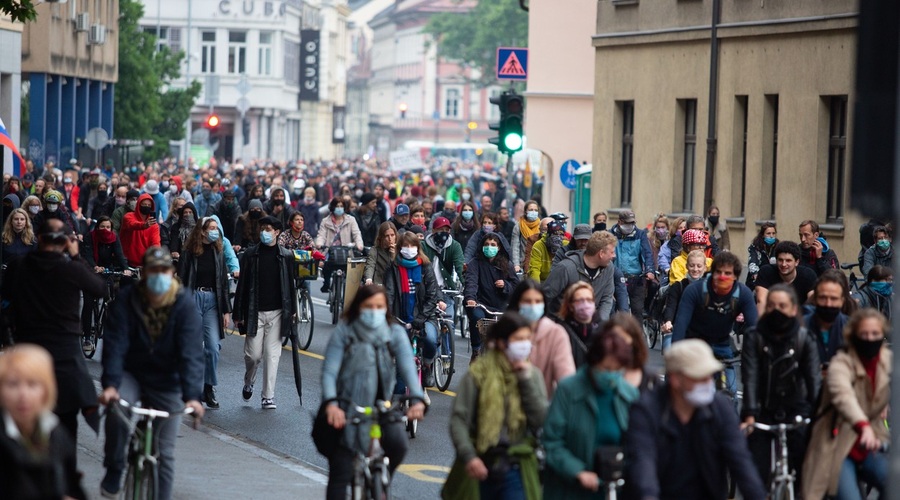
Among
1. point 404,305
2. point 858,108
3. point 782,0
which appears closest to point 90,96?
point 782,0

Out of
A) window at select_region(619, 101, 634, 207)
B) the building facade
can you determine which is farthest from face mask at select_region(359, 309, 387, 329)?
the building facade

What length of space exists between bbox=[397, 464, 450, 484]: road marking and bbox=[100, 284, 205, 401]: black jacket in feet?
9.41

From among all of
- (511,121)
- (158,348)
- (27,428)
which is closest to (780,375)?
(158,348)

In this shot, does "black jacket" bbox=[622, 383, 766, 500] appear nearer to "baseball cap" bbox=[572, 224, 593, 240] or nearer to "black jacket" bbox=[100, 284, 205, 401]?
"black jacket" bbox=[100, 284, 205, 401]

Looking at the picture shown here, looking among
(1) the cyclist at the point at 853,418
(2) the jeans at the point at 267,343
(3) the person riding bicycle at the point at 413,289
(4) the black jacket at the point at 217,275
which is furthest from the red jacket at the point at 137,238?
(1) the cyclist at the point at 853,418

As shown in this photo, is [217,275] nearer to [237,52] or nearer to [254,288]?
[254,288]

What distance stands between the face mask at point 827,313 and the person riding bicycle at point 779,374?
0.53 meters

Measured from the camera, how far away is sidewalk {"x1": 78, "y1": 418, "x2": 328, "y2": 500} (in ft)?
36.6

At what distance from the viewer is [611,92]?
109 ft

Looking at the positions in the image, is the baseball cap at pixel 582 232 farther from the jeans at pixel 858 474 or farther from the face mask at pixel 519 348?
the face mask at pixel 519 348

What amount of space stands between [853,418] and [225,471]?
481 centimetres

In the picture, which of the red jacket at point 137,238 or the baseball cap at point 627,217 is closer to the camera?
the red jacket at point 137,238

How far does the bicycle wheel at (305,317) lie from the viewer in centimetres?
2019

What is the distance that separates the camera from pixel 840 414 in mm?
8820
